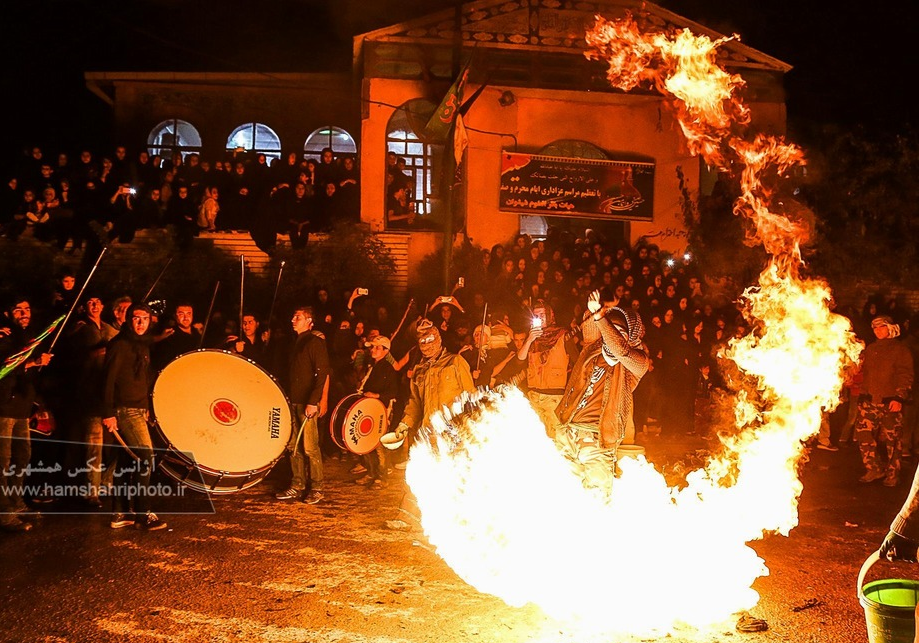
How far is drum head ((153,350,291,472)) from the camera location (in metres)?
7.12

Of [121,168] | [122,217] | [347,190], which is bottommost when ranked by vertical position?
[122,217]

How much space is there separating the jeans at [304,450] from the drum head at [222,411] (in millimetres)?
642

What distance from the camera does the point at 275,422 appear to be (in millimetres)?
7371

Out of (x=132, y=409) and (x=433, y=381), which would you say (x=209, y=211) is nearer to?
(x=132, y=409)

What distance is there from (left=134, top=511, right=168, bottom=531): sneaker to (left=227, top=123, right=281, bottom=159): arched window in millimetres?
14579

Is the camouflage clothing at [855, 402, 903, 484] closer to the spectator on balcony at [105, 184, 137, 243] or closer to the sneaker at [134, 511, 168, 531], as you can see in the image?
the sneaker at [134, 511, 168, 531]

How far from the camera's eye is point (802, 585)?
578 centimetres

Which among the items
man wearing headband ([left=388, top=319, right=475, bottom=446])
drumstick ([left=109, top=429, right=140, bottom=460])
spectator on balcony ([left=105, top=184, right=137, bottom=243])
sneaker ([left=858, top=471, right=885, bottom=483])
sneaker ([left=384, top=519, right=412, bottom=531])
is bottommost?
sneaker ([left=858, top=471, right=885, bottom=483])

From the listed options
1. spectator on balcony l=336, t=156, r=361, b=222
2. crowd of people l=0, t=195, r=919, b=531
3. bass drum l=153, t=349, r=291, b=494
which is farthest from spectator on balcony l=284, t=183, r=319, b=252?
bass drum l=153, t=349, r=291, b=494

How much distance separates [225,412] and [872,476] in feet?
25.3

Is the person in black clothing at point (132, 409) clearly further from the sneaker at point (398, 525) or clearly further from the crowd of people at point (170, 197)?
the crowd of people at point (170, 197)

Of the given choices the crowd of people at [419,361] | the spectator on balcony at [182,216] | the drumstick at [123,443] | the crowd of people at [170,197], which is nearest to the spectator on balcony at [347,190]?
the crowd of people at [170,197]

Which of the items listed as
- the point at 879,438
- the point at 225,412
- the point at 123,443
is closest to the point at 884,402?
the point at 879,438

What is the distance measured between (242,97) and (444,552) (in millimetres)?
17192
